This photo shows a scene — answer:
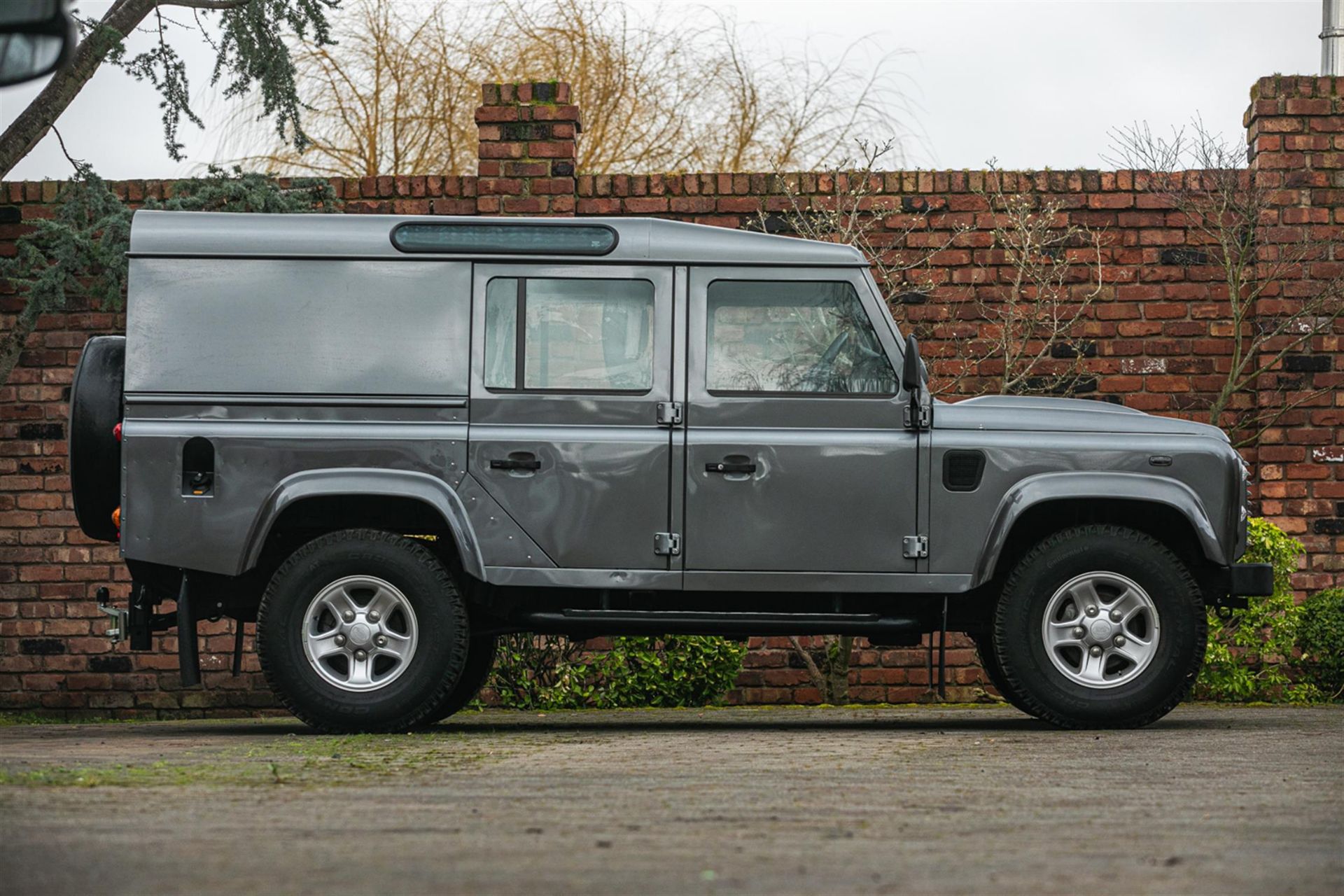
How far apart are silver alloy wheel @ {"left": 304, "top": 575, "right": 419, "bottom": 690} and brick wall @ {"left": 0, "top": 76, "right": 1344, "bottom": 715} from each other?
284 centimetres

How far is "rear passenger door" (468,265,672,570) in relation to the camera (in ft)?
23.6

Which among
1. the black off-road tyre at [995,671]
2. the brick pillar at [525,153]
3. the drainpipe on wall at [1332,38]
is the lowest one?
the black off-road tyre at [995,671]

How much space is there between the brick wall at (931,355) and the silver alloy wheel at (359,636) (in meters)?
2.84

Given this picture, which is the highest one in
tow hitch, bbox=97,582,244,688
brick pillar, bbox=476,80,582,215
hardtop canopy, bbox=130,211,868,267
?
brick pillar, bbox=476,80,582,215

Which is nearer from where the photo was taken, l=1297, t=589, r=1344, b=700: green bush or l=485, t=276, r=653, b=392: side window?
l=485, t=276, r=653, b=392: side window

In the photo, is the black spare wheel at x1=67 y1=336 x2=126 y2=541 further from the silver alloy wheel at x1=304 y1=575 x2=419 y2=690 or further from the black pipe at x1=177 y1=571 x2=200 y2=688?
the silver alloy wheel at x1=304 y1=575 x2=419 y2=690

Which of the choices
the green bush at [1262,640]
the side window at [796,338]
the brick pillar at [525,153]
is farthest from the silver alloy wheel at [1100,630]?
the brick pillar at [525,153]

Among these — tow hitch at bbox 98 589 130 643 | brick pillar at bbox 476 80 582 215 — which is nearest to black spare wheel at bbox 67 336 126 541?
tow hitch at bbox 98 589 130 643

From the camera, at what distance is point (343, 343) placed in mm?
7238

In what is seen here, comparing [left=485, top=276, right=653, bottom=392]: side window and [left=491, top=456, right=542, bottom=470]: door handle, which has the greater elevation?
[left=485, top=276, right=653, bottom=392]: side window

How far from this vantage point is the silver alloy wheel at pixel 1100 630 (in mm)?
7199

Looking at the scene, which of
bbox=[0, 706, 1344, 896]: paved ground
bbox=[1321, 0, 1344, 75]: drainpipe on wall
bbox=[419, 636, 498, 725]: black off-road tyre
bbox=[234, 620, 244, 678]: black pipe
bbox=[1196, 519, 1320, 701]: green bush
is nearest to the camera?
bbox=[0, 706, 1344, 896]: paved ground

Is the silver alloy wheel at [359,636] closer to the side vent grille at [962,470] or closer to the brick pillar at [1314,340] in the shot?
the side vent grille at [962,470]

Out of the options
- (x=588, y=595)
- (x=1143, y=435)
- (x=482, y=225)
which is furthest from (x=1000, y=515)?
(x=482, y=225)
